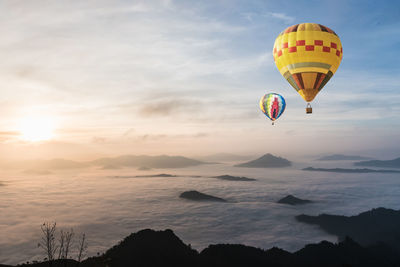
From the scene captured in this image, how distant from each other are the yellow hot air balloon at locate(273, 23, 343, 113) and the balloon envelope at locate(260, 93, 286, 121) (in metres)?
27.1

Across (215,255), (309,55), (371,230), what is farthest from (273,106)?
(371,230)

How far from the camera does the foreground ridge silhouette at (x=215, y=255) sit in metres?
78.2

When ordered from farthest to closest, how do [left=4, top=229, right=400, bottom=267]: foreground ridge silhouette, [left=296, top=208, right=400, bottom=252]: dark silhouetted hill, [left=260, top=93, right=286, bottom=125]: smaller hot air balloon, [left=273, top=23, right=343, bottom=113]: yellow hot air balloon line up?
[left=296, top=208, right=400, bottom=252]: dark silhouetted hill → [left=4, top=229, right=400, bottom=267]: foreground ridge silhouette → [left=260, top=93, right=286, bottom=125]: smaller hot air balloon → [left=273, top=23, right=343, bottom=113]: yellow hot air balloon

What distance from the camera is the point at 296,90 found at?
45406 millimetres

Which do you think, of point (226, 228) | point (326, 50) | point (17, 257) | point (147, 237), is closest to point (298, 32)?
point (326, 50)

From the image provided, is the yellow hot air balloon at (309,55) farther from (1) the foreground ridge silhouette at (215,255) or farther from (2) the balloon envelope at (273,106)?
(1) the foreground ridge silhouette at (215,255)

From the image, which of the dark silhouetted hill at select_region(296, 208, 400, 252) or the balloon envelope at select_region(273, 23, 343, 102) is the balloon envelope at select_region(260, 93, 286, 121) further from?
the dark silhouetted hill at select_region(296, 208, 400, 252)

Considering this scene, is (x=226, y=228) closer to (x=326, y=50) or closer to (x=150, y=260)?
(x=150, y=260)

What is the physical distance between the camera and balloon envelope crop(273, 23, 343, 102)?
4138 cm

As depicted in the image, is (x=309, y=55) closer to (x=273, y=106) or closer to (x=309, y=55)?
(x=309, y=55)

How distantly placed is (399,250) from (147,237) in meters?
123

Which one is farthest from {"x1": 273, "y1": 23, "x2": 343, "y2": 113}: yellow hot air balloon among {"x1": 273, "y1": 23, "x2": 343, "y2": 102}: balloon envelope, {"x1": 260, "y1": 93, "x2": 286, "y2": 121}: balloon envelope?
{"x1": 260, "y1": 93, "x2": 286, "y2": 121}: balloon envelope

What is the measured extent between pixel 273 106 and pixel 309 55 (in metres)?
30.8

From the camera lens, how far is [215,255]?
3720 inches
